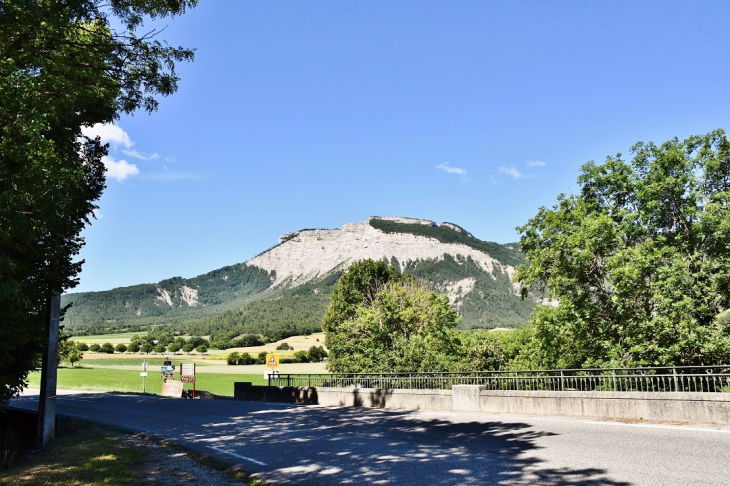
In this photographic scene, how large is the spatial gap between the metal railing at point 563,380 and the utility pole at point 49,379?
37.4ft

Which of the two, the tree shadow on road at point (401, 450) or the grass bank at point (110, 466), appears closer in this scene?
the tree shadow on road at point (401, 450)

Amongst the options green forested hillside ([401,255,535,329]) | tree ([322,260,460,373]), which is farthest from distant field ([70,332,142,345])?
tree ([322,260,460,373])

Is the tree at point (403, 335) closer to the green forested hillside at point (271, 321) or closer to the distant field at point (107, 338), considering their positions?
the green forested hillside at point (271, 321)

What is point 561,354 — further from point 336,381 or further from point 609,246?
point 336,381

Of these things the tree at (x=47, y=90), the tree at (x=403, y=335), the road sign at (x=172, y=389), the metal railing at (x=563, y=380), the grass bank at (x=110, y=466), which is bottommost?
the road sign at (x=172, y=389)

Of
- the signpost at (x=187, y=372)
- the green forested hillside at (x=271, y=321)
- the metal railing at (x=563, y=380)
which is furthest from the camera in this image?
the green forested hillside at (x=271, y=321)

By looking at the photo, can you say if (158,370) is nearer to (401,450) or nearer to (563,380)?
(563,380)

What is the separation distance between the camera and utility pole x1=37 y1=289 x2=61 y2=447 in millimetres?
12305

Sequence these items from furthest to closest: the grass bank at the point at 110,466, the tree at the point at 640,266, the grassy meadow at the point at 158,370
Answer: the grassy meadow at the point at 158,370, the tree at the point at 640,266, the grass bank at the point at 110,466

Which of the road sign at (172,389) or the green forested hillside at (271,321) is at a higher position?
the green forested hillside at (271,321)

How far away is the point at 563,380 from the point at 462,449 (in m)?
6.16

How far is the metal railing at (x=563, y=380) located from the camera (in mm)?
13216

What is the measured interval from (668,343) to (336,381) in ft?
45.2

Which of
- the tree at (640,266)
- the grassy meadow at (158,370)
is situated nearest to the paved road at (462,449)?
the tree at (640,266)
